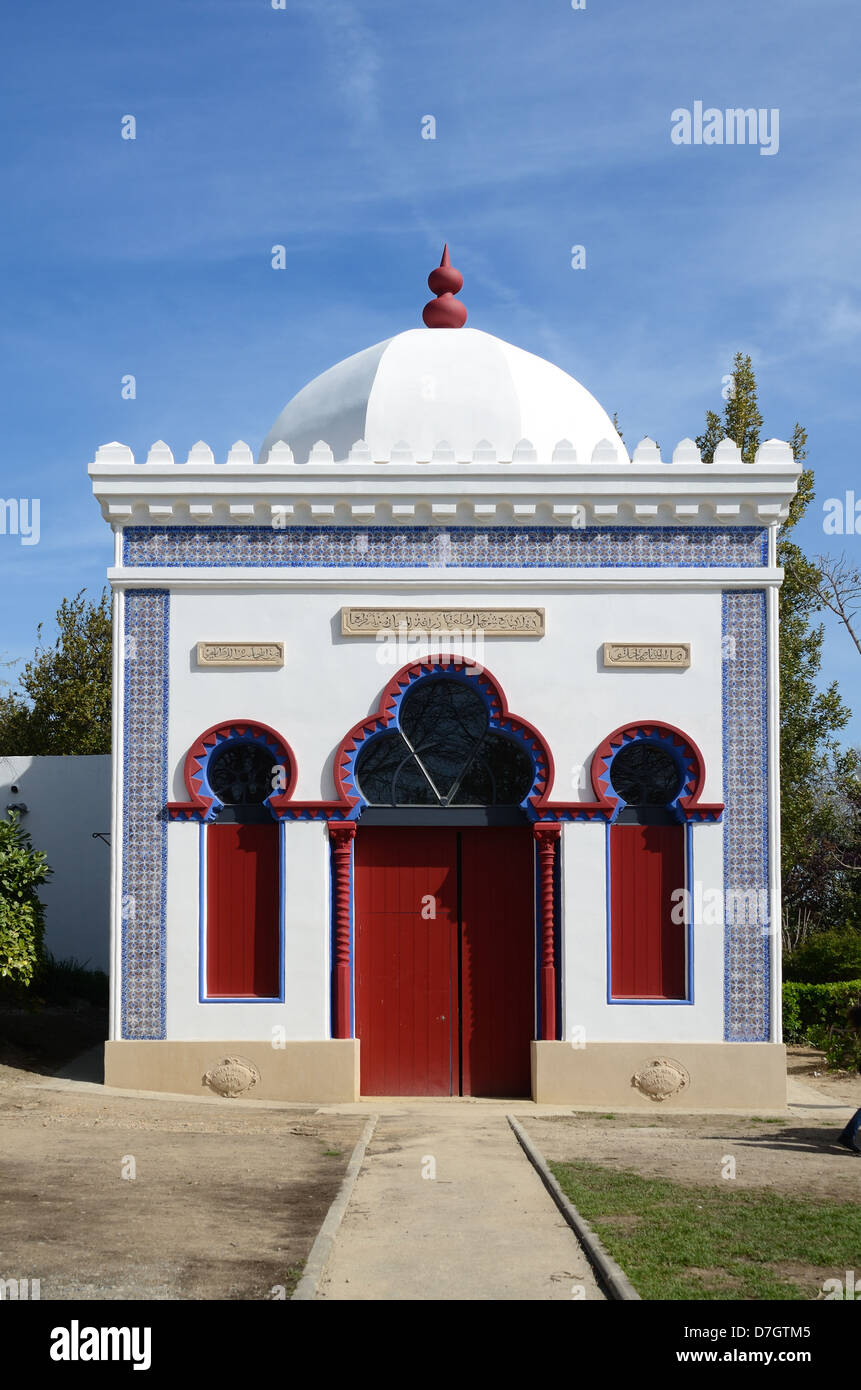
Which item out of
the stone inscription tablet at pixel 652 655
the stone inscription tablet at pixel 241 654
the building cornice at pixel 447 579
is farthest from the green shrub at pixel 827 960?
the stone inscription tablet at pixel 241 654

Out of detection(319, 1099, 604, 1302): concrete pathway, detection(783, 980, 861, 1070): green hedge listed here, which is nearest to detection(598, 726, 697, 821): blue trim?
detection(319, 1099, 604, 1302): concrete pathway

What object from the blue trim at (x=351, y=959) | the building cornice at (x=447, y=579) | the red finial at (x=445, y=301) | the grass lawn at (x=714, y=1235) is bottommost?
the grass lawn at (x=714, y=1235)

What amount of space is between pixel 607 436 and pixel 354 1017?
7.54m

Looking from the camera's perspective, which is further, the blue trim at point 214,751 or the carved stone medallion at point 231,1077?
the blue trim at point 214,751

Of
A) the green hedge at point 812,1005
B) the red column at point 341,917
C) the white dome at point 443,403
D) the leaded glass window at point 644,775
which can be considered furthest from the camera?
the green hedge at point 812,1005

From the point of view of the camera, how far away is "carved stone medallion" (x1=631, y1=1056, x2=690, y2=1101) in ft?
44.6

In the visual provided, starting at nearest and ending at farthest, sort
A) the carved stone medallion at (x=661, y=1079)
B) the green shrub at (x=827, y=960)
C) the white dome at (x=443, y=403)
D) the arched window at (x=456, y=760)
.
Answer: the carved stone medallion at (x=661, y=1079)
the arched window at (x=456, y=760)
the white dome at (x=443, y=403)
the green shrub at (x=827, y=960)

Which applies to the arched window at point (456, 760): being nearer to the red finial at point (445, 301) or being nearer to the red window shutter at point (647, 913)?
the red window shutter at point (647, 913)

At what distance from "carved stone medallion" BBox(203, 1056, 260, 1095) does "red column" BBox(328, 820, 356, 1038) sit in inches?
38.3

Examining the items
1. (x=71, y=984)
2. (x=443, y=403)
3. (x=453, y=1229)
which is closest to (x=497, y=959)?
(x=453, y=1229)

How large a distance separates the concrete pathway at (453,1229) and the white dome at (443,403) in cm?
744

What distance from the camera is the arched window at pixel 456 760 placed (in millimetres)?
14312

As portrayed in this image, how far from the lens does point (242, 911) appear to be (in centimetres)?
1400

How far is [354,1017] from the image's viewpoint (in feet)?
46.4
